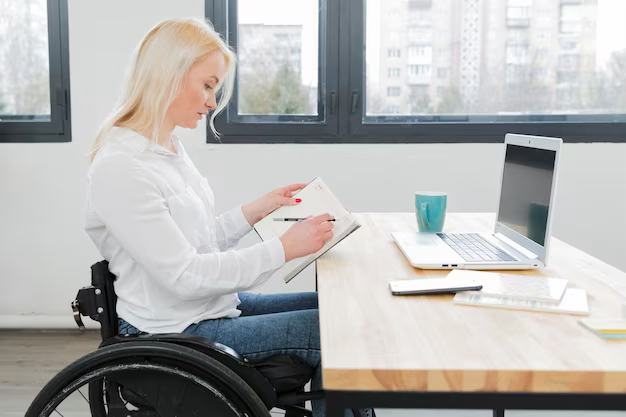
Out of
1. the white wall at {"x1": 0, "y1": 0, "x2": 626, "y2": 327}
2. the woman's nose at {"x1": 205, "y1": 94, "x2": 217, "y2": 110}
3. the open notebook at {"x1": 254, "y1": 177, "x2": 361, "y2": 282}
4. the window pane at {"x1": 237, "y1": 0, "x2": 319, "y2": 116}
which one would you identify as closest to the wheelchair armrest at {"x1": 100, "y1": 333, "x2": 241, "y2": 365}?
the open notebook at {"x1": 254, "y1": 177, "x2": 361, "y2": 282}

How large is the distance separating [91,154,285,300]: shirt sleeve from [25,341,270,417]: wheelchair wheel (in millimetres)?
152

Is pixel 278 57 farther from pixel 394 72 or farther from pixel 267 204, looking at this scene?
pixel 267 204

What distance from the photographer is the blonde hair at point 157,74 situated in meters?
1.43

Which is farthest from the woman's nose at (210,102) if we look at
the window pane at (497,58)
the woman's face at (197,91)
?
the window pane at (497,58)

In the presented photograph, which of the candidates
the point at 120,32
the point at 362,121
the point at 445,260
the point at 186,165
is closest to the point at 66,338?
the point at 120,32

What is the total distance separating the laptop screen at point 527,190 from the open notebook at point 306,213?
391 mm

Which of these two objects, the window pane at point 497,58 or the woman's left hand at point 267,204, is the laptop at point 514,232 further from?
the window pane at point 497,58

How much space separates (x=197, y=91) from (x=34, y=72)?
1971 millimetres

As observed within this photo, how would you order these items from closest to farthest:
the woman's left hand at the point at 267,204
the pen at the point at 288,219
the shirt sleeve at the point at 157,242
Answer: the shirt sleeve at the point at 157,242 → the pen at the point at 288,219 → the woman's left hand at the point at 267,204

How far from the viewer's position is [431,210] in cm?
182

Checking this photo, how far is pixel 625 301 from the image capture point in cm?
120

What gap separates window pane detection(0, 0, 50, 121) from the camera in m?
3.12

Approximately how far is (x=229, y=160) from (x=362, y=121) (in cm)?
60

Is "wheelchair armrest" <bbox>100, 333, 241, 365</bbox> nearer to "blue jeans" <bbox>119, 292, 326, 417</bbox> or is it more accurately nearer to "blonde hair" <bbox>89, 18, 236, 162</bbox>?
"blue jeans" <bbox>119, 292, 326, 417</bbox>
